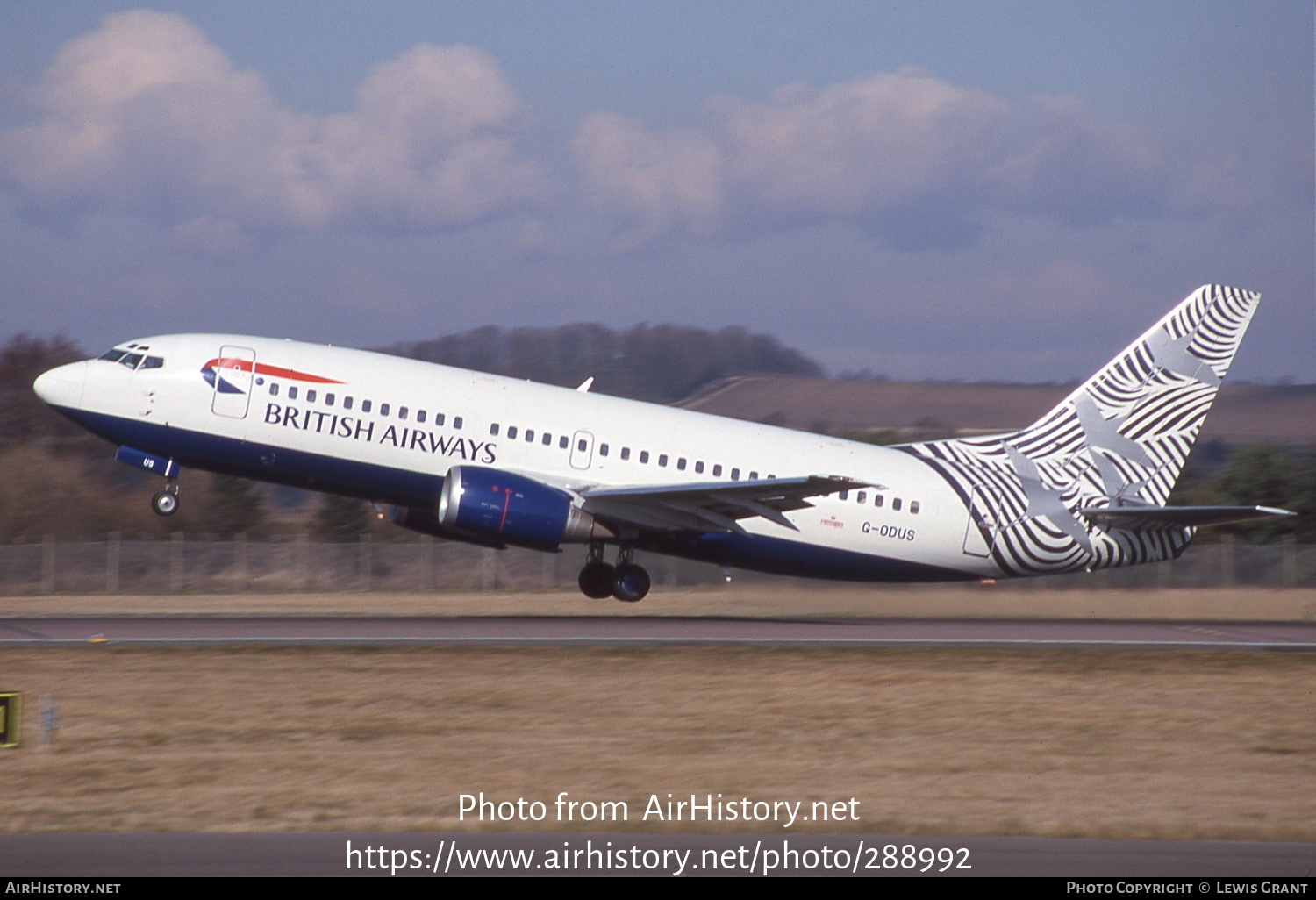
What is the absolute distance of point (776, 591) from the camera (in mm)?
30406

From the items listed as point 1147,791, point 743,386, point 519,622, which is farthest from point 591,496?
point 743,386

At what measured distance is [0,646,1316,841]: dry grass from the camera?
1190 centimetres

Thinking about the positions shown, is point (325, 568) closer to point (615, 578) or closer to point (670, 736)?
point (615, 578)

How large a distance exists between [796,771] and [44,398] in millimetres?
18471

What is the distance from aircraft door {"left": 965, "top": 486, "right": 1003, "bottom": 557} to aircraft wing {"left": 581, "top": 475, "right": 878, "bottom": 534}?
3402 mm

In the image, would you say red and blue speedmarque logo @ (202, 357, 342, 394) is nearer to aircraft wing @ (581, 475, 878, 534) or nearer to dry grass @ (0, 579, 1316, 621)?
aircraft wing @ (581, 475, 878, 534)

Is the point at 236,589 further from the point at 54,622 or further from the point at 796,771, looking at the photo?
the point at 796,771

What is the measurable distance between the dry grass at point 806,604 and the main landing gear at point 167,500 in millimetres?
4678

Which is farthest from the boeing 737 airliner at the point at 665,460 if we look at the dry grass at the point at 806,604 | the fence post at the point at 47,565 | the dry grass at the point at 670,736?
the fence post at the point at 47,565

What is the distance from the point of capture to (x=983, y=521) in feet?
92.5

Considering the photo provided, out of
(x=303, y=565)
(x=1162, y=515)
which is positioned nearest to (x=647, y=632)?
(x=1162, y=515)

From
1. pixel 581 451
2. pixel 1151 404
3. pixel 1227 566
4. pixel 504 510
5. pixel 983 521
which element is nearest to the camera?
pixel 504 510

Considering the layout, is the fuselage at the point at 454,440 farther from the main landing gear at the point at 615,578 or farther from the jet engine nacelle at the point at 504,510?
the jet engine nacelle at the point at 504,510

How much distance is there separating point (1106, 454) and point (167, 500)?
18869mm
